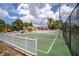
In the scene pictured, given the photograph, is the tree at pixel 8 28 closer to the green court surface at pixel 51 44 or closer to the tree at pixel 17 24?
the tree at pixel 17 24

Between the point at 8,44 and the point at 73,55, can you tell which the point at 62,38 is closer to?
the point at 73,55

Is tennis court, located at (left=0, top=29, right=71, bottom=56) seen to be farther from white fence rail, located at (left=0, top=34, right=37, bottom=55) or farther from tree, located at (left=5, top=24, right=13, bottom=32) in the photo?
tree, located at (left=5, top=24, right=13, bottom=32)

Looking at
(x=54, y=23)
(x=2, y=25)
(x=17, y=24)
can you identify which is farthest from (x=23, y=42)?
(x=54, y=23)

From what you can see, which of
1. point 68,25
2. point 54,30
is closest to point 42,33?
point 54,30

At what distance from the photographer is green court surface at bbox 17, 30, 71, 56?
3.56m

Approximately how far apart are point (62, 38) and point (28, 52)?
0.60 meters

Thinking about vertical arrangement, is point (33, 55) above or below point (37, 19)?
below

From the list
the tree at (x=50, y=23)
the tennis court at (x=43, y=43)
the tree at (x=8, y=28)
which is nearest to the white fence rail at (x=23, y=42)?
the tennis court at (x=43, y=43)

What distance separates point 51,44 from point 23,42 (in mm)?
459

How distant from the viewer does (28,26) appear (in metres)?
3.61

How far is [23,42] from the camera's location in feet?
11.9

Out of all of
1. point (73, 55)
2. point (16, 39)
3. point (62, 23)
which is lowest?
point (73, 55)

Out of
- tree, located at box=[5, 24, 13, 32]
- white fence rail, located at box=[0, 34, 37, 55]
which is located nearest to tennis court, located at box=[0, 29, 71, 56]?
white fence rail, located at box=[0, 34, 37, 55]

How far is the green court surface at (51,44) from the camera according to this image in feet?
11.7
